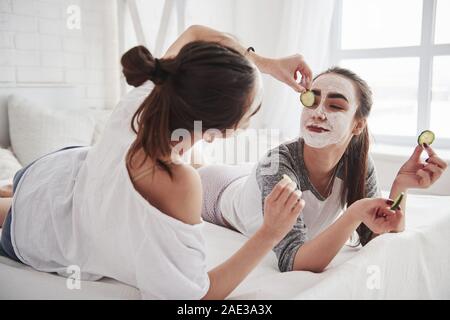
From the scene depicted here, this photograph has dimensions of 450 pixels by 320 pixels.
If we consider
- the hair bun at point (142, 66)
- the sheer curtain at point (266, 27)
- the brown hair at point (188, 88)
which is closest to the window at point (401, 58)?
the sheer curtain at point (266, 27)

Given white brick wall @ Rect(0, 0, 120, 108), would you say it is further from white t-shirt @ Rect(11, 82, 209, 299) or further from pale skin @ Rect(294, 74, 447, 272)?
pale skin @ Rect(294, 74, 447, 272)

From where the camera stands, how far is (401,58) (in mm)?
2609

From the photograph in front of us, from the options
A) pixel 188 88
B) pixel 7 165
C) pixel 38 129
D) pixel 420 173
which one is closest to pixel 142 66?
pixel 188 88

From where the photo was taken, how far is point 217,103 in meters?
0.79

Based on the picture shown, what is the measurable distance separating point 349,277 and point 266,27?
232 cm

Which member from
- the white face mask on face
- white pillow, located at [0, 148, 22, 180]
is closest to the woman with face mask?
the white face mask on face

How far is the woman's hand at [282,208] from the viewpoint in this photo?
879mm

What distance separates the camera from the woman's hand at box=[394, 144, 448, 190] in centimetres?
122

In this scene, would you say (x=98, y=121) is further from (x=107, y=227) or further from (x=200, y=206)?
(x=200, y=206)

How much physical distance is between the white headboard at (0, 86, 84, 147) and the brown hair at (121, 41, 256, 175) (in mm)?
1717
